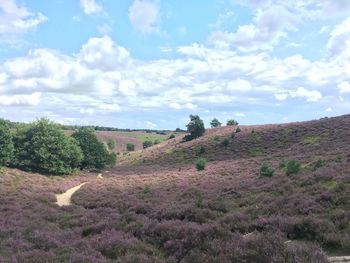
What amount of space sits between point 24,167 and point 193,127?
1690 inches

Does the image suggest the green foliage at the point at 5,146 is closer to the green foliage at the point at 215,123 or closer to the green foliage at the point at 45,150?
the green foliage at the point at 45,150

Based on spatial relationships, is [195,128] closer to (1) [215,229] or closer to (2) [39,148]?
(2) [39,148]

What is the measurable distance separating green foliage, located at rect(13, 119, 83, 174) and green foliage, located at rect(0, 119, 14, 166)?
2.60 meters

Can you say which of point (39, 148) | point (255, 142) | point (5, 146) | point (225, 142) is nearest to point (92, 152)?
point (39, 148)

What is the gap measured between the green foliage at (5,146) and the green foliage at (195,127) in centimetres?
4338

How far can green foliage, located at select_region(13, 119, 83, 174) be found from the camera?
58500 mm

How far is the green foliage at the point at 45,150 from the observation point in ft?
192

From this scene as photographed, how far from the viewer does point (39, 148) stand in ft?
196

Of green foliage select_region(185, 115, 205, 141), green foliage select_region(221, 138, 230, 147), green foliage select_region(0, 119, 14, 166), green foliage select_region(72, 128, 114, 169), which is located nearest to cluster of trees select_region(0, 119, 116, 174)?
green foliage select_region(0, 119, 14, 166)

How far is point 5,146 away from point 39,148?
213 inches

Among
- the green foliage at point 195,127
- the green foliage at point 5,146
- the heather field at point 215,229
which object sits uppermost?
the green foliage at point 195,127

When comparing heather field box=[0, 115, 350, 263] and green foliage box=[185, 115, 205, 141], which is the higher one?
green foliage box=[185, 115, 205, 141]

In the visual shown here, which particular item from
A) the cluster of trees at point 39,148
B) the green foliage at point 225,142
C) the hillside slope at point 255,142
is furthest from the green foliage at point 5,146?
the green foliage at point 225,142

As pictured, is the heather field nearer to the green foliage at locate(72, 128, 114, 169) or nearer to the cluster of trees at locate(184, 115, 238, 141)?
the green foliage at locate(72, 128, 114, 169)
